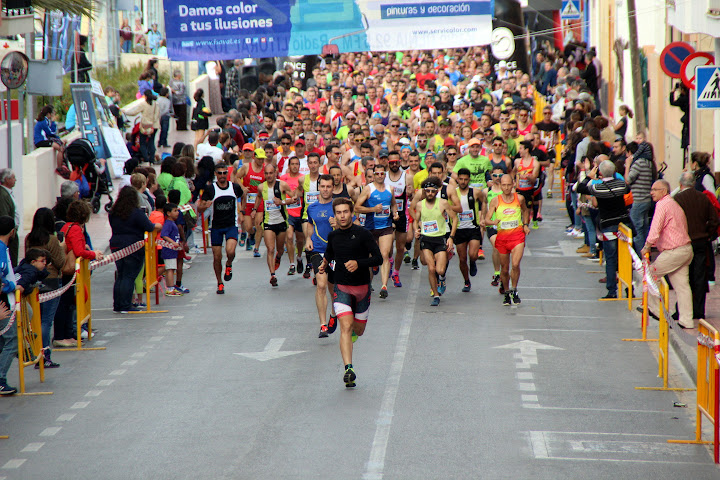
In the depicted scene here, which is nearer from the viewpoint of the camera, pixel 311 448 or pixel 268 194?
pixel 311 448

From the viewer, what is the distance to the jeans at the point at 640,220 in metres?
18.2

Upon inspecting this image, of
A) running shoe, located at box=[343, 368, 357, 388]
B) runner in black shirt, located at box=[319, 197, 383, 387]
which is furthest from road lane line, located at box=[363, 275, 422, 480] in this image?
runner in black shirt, located at box=[319, 197, 383, 387]

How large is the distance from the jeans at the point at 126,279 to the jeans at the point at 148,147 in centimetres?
1447

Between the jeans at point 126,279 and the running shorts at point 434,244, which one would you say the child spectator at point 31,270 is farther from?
the running shorts at point 434,244

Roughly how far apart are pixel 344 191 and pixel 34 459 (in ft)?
25.9

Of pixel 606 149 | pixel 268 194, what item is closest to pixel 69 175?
pixel 268 194

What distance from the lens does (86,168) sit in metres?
23.4

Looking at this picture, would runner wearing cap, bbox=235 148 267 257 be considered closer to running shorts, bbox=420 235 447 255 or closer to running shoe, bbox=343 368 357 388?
running shorts, bbox=420 235 447 255

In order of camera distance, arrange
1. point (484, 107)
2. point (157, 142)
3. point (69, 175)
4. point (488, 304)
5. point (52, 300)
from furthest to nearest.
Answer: point (157, 142)
point (484, 107)
point (69, 175)
point (488, 304)
point (52, 300)

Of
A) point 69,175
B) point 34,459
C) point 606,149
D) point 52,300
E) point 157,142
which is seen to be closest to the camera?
point 34,459

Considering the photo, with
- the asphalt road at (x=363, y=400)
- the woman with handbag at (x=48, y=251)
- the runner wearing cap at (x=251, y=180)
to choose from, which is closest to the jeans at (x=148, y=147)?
the runner wearing cap at (x=251, y=180)

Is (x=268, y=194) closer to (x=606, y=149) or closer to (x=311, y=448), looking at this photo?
(x=606, y=149)

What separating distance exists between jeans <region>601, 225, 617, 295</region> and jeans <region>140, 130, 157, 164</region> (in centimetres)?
1644

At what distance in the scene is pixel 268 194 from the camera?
17734 mm
